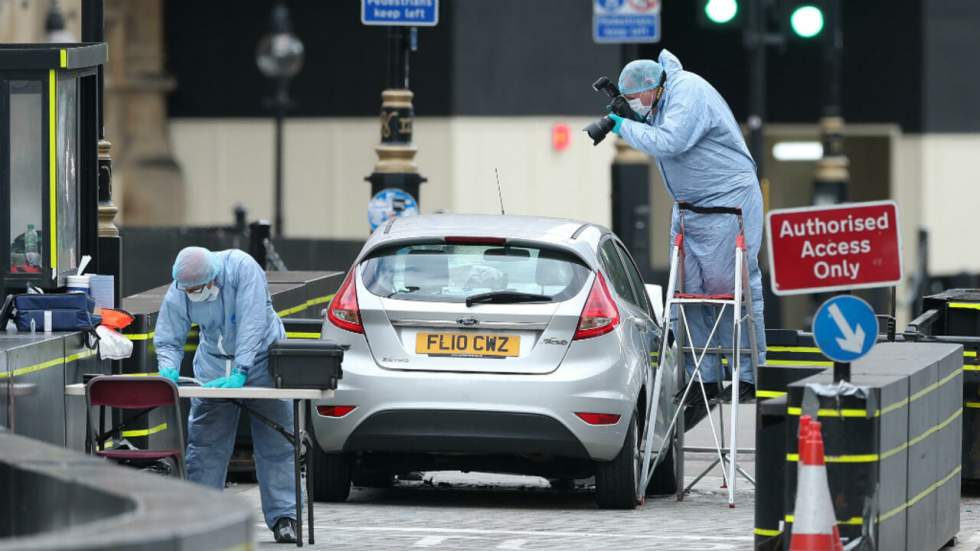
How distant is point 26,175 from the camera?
11781 millimetres

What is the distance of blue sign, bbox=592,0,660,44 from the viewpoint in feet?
69.8

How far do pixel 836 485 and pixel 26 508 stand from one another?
3.27 meters

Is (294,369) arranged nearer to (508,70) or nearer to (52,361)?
(52,361)

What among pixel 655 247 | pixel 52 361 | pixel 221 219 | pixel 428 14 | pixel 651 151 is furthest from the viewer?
pixel 655 247

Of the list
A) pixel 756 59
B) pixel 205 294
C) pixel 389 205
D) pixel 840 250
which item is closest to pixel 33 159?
pixel 205 294

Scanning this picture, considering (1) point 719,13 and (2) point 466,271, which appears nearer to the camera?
(2) point 466,271

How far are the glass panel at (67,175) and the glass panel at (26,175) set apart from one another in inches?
4.9

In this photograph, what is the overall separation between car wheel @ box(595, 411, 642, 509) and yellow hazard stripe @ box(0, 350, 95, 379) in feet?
8.38

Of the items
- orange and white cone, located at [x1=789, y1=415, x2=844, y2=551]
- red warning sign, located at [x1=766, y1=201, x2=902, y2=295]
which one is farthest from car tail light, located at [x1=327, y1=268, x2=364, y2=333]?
orange and white cone, located at [x1=789, y1=415, x2=844, y2=551]

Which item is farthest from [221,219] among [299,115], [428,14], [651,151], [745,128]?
[651,151]

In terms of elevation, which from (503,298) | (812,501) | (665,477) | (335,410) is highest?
(503,298)

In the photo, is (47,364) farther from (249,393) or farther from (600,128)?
(600,128)

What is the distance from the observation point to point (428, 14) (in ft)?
56.9

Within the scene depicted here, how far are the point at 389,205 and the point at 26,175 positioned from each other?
23.5 feet
